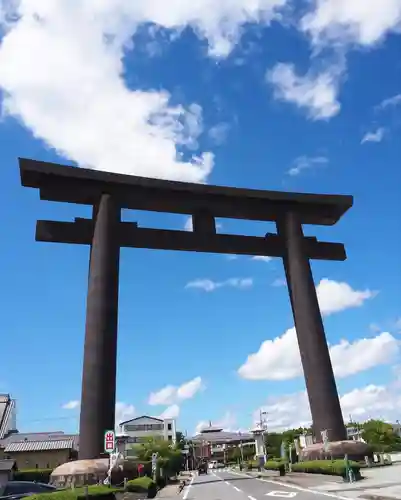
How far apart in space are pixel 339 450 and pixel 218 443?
11637cm

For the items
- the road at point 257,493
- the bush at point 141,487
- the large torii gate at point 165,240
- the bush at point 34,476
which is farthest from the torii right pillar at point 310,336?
the bush at point 34,476

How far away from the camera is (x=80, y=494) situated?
40.5 ft

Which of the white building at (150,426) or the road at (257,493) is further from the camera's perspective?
the white building at (150,426)

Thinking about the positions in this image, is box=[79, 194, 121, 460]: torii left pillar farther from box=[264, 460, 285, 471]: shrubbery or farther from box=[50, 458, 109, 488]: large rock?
box=[264, 460, 285, 471]: shrubbery

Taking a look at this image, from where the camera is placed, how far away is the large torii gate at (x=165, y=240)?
1778 centimetres

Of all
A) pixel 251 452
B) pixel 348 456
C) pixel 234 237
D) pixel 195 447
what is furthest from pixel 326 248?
pixel 195 447

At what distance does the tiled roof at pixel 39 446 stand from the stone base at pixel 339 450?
121 ft

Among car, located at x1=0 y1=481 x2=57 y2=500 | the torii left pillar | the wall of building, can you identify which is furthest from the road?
the wall of building

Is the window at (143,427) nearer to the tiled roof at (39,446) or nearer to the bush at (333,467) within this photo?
the tiled roof at (39,446)

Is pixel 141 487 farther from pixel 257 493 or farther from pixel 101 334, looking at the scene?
pixel 101 334

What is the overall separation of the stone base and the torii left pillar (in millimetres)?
8479

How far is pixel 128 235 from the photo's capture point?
21.9m

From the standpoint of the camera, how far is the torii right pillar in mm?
19641

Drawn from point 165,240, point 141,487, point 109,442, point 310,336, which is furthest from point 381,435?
point 109,442
